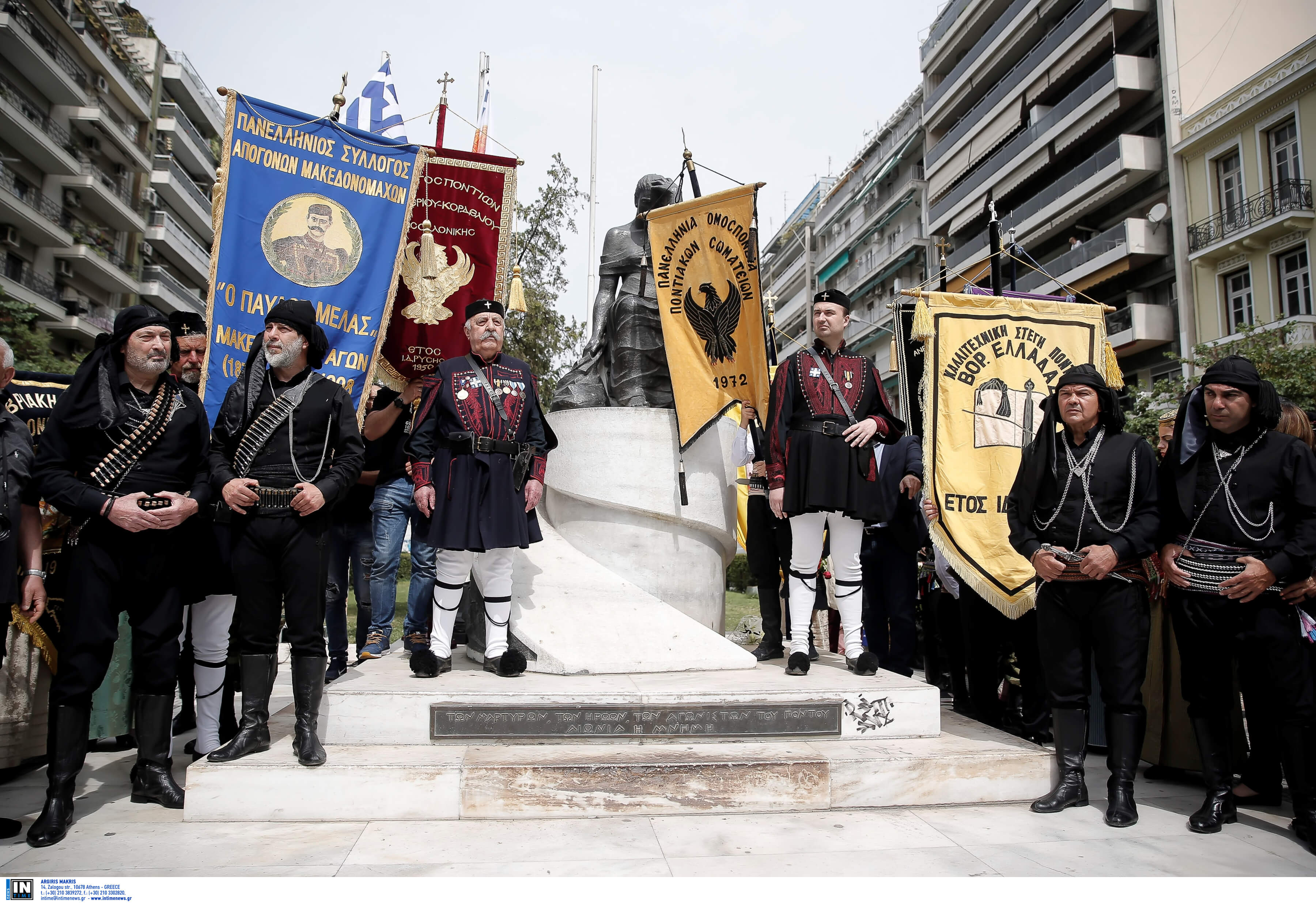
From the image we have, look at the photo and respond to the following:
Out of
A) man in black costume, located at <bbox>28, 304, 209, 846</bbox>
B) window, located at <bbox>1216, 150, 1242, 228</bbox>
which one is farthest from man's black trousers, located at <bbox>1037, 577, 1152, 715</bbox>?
window, located at <bbox>1216, 150, 1242, 228</bbox>

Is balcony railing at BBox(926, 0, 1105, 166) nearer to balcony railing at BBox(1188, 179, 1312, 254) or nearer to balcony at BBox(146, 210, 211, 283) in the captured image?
balcony railing at BBox(1188, 179, 1312, 254)

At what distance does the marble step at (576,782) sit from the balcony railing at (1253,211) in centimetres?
2182

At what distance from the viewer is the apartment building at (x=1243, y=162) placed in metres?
19.0

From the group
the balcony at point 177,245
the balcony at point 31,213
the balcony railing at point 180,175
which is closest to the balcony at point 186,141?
the balcony railing at point 180,175

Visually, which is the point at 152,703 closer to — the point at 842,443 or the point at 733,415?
the point at 842,443

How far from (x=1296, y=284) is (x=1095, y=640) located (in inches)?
880

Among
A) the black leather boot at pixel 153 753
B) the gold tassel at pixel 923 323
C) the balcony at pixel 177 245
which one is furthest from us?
the balcony at pixel 177 245

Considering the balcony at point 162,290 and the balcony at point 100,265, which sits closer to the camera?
the balcony at point 100,265

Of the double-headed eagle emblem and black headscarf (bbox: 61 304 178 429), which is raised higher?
the double-headed eagle emblem

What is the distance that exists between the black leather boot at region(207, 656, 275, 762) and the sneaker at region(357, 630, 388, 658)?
2.32 m

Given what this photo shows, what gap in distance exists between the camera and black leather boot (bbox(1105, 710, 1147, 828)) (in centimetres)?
368

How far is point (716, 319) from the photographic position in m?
6.02

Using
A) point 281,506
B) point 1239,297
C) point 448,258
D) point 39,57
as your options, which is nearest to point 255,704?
point 281,506

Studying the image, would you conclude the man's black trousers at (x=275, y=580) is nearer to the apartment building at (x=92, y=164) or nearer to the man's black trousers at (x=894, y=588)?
the man's black trousers at (x=894, y=588)
